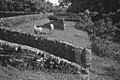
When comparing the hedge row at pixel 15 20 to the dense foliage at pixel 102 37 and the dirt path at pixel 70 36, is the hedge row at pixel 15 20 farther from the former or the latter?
the dense foliage at pixel 102 37

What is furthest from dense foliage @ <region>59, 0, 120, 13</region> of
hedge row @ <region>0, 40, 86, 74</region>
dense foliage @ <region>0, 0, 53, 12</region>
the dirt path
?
hedge row @ <region>0, 40, 86, 74</region>

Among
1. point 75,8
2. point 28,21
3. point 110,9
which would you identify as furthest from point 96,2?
point 28,21

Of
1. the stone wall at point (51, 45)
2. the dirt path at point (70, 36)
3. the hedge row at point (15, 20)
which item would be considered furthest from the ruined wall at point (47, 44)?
the hedge row at point (15, 20)

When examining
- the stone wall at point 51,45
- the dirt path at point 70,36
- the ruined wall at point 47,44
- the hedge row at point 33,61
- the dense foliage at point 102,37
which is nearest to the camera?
the hedge row at point 33,61

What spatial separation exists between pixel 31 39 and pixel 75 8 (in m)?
16.6

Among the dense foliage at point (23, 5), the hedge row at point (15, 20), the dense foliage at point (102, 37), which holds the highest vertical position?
the dense foliage at point (23, 5)

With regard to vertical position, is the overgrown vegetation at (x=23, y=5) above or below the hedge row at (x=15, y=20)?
above

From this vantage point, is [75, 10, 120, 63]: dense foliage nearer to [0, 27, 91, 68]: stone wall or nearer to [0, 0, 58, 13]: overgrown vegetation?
[0, 27, 91, 68]: stone wall

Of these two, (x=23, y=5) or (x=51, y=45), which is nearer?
(x=51, y=45)

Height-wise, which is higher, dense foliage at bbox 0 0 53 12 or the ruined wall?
dense foliage at bbox 0 0 53 12

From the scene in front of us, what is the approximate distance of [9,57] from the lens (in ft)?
16.5

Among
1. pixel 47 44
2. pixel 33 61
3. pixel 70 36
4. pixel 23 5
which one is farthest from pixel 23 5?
pixel 33 61

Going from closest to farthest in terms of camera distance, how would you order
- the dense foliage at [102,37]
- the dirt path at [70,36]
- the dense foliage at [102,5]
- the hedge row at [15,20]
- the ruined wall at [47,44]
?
the ruined wall at [47,44]
the dirt path at [70,36]
the dense foliage at [102,37]
the hedge row at [15,20]
the dense foliage at [102,5]

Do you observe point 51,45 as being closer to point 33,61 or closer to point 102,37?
point 33,61
